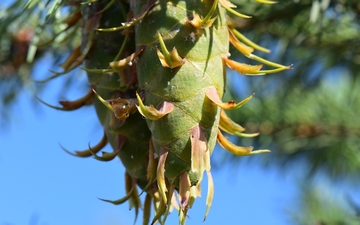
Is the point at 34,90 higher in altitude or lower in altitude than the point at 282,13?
lower

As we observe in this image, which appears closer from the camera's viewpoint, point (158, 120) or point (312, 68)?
point (158, 120)

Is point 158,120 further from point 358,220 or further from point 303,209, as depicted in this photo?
point 303,209

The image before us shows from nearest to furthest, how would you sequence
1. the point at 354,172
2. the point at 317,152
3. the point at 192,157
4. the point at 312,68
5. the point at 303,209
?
the point at 192,157 < the point at 312,68 < the point at 317,152 < the point at 354,172 < the point at 303,209

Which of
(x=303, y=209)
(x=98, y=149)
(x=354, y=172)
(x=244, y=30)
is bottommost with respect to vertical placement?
(x=303, y=209)

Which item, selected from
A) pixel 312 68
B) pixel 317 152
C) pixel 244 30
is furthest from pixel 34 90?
pixel 317 152

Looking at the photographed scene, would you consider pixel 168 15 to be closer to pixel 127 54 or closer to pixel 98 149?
pixel 127 54

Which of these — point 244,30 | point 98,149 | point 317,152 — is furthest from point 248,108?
point 98,149

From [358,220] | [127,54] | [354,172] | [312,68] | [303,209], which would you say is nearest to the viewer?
[127,54]
